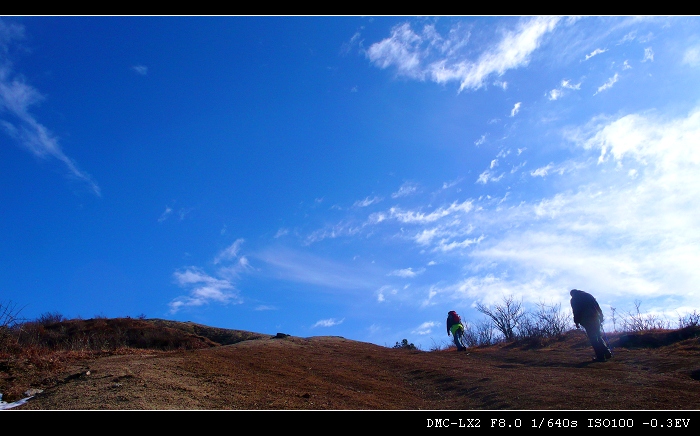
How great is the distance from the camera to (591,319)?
11953 millimetres

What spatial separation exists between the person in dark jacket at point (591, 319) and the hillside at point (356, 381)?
503 millimetres

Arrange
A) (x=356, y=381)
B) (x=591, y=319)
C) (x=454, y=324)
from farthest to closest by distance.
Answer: (x=454, y=324), (x=591, y=319), (x=356, y=381)

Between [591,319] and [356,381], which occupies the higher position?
[591,319]

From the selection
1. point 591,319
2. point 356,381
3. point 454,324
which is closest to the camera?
point 356,381

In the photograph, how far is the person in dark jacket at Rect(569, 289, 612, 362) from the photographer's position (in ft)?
38.2

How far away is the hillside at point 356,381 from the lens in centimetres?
657

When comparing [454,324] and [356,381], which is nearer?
[356,381]

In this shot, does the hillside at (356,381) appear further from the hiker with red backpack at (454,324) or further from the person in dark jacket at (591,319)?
the hiker with red backpack at (454,324)

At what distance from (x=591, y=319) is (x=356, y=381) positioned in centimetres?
672

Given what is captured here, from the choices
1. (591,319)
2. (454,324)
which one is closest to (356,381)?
(591,319)

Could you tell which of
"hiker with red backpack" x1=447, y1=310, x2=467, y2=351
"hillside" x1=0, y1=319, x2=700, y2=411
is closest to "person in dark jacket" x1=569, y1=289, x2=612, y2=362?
"hillside" x1=0, y1=319, x2=700, y2=411

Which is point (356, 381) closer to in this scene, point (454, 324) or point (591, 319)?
point (591, 319)

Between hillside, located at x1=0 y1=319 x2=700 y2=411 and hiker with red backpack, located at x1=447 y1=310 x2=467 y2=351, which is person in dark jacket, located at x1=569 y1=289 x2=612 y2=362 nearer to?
hillside, located at x1=0 y1=319 x2=700 y2=411
